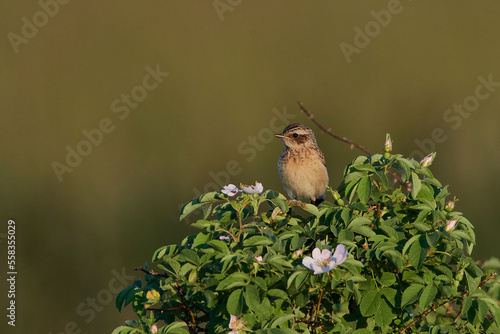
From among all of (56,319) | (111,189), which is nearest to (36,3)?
(111,189)

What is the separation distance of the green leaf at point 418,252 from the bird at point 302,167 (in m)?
3.37

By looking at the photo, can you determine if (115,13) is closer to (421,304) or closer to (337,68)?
(337,68)

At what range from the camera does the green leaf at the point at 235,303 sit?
10.2ft

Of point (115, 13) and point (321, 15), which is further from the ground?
point (115, 13)

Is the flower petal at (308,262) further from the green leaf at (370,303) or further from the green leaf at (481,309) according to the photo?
the green leaf at (481,309)

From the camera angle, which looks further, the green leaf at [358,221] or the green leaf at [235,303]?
the green leaf at [358,221]

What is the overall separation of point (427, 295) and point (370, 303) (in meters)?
0.26

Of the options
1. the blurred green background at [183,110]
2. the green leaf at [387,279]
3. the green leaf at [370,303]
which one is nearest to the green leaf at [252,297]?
the green leaf at [370,303]

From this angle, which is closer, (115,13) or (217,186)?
(217,186)

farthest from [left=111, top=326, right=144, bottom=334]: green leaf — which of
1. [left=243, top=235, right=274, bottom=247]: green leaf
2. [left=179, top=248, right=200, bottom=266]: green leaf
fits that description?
[left=243, top=235, right=274, bottom=247]: green leaf

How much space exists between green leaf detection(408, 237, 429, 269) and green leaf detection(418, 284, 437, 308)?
4.6 inches

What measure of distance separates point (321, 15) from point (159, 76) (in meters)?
3.54

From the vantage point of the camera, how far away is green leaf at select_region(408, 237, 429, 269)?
329cm

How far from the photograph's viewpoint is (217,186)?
9.08 m
